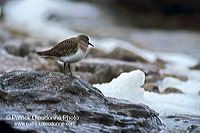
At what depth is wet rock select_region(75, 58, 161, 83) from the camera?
31.2ft

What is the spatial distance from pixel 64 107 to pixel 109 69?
185 inches

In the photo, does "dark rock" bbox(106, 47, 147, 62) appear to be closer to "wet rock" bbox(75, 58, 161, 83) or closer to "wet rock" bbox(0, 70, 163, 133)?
"wet rock" bbox(75, 58, 161, 83)

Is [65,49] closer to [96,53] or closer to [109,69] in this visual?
[109,69]

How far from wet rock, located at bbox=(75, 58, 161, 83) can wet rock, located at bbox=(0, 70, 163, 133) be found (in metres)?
3.55

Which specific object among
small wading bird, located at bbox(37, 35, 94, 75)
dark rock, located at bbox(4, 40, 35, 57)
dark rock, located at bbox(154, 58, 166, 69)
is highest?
dark rock, located at bbox(154, 58, 166, 69)

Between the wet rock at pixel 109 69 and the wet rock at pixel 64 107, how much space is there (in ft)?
11.7

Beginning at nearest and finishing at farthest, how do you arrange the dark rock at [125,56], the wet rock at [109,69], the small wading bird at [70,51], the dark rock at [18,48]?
the small wading bird at [70,51]
the wet rock at [109,69]
the dark rock at [18,48]
the dark rock at [125,56]

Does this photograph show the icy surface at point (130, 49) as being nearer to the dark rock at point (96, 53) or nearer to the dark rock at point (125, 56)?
the dark rock at point (96, 53)

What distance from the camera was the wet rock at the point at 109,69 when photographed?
952cm

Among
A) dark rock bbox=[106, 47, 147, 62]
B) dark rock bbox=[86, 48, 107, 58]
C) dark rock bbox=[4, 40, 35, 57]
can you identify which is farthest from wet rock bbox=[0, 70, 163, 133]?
dark rock bbox=[86, 48, 107, 58]

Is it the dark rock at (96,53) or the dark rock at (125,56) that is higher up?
the dark rock at (96,53)

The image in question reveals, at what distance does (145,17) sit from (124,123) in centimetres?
1572

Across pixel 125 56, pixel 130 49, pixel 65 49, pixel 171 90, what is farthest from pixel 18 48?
pixel 65 49

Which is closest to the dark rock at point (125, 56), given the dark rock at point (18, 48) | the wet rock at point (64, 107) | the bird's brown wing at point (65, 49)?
the dark rock at point (18, 48)
